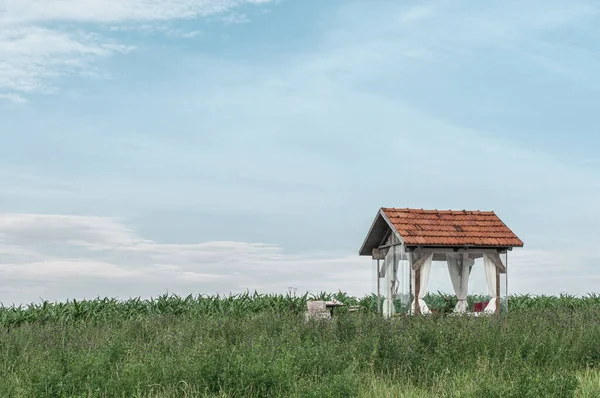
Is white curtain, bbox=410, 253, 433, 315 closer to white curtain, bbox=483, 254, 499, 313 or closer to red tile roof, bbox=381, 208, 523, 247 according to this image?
red tile roof, bbox=381, 208, 523, 247

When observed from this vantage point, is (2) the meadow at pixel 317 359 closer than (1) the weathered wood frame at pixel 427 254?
Yes

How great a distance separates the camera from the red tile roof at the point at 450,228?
1811 cm

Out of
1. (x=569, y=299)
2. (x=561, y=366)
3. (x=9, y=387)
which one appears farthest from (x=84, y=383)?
(x=569, y=299)

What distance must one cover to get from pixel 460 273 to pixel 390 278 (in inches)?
81.5

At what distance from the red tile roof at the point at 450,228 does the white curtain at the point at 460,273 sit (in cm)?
61

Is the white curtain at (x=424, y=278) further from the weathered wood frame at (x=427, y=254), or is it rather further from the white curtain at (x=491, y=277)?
the white curtain at (x=491, y=277)

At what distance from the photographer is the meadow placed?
878 cm

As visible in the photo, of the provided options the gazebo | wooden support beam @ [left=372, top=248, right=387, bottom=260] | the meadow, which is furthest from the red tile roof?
the meadow

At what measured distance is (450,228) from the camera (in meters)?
18.7

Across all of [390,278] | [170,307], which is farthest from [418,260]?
[170,307]

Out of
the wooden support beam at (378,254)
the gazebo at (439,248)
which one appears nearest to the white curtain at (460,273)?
the gazebo at (439,248)

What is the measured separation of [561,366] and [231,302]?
1197cm

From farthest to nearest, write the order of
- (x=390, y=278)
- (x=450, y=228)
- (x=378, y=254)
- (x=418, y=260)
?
(x=378, y=254) < (x=390, y=278) < (x=450, y=228) < (x=418, y=260)

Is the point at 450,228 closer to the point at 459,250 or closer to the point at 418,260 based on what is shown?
the point at 459,250
